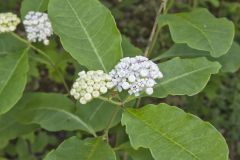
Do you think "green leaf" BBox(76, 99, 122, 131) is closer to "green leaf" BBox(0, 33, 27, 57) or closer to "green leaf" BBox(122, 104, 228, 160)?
"green leaf" BBox(0, 33, 27, 57)

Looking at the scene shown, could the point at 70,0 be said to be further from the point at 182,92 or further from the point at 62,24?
the point at 182,92

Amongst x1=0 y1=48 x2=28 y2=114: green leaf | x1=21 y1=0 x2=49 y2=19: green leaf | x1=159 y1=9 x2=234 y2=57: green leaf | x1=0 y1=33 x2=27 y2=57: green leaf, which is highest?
x1=21 y1=0 x2=49 y2=19: green leaf

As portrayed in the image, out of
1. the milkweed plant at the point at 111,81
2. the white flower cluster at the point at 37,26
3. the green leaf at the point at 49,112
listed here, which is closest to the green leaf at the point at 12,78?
the milkweed plant at the point at 111,81

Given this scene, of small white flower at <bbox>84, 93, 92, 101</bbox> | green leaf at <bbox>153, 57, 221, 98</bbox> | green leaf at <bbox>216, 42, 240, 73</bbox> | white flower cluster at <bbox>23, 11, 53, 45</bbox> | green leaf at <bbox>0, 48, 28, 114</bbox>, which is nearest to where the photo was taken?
small white flower at <bbox>84, 93, 92, 101</bbox>

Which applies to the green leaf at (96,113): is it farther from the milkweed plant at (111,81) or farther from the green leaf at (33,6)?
the green leaf at (33,6)

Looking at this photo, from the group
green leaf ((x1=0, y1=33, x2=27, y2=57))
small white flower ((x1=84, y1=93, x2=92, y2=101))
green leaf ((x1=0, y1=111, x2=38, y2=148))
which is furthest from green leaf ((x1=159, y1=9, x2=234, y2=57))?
green leaf ((x1=0, y1=111, x2=38, y2=148))

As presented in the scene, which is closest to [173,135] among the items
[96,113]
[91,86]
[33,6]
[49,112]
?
[91,86]

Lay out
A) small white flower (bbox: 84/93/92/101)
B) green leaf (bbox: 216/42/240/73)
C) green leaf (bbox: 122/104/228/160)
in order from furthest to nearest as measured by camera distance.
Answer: green leaf (bbox: 216/42/240/73)
small white flower (bbox: 84/93/92/101)
green leaf (bbox: 122/104/228/160)

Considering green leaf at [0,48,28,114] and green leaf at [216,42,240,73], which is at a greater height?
green leaf at [0,48,28,114]
